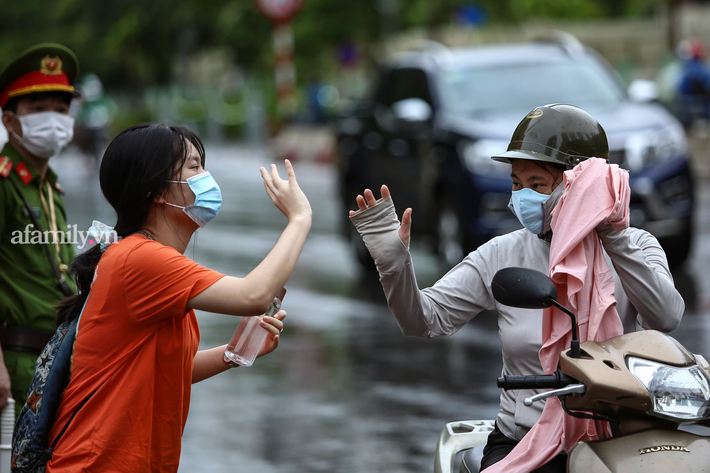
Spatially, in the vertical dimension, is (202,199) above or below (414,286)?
above

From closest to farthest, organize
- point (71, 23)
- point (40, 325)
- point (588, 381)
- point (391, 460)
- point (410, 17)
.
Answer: point (588, 381) < point (40, 325) < point (391, 460) < point (410, 17) < point (71, 23)

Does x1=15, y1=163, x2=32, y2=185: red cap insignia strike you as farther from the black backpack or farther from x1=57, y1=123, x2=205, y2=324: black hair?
the black backpack

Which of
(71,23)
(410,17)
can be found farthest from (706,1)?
(71,23)

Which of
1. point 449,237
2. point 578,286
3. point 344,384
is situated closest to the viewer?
point 578,286

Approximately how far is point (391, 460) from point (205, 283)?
3001 millimetres

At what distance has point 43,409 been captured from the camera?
303cm

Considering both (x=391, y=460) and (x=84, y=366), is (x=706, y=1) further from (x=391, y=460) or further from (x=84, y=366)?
(x=84, y=366)

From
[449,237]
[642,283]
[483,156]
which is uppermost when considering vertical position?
[642,283]

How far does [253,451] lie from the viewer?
6031 millimetres

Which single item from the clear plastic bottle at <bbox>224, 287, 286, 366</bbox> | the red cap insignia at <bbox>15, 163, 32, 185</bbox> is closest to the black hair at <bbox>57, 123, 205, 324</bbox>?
the clear plastic bottle at <bbox>224, 287, 286, 366</bbox>

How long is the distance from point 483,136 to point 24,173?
6.10m

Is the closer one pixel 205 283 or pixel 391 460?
pixel 205 283

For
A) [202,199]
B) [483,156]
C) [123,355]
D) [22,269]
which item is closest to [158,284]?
[123,355]

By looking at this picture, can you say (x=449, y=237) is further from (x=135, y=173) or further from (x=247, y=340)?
(x=135, y=173)
